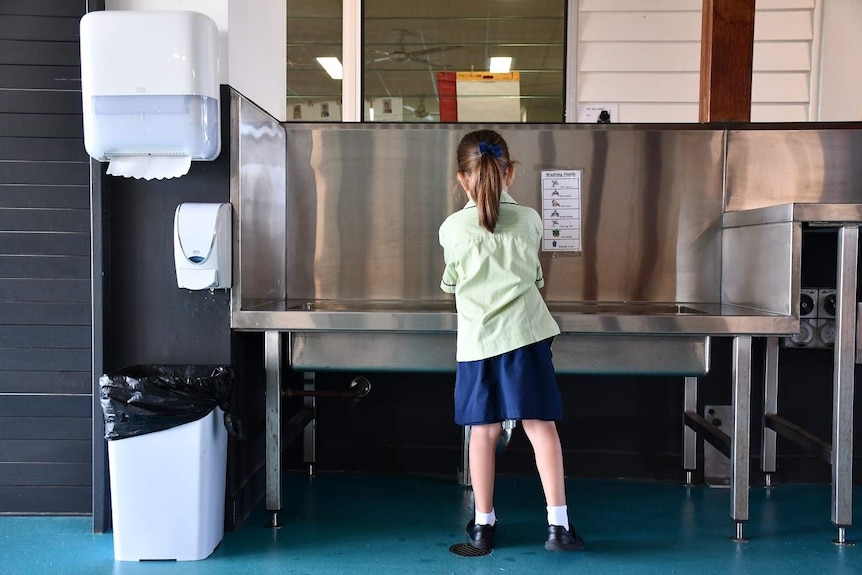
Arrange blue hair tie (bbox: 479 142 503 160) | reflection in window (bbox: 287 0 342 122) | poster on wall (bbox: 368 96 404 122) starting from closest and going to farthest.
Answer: blue hair tie (bbox: 479 142 503 160), reflection in window (bbox: 287 0 342 122), poster on wall (bbox: 368 96 404 122)

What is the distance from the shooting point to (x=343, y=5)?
15.8 ft

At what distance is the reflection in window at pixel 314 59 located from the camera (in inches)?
242

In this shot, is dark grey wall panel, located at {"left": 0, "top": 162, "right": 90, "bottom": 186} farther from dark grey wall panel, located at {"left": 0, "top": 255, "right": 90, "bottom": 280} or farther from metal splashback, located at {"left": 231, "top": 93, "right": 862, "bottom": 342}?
metal splashback, located at {"left": 231, "top": 93, "right": 862, "bottom": 342}

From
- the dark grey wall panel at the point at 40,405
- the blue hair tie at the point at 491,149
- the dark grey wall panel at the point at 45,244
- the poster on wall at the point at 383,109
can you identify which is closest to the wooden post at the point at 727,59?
the blue hair tie at the point at 491,149

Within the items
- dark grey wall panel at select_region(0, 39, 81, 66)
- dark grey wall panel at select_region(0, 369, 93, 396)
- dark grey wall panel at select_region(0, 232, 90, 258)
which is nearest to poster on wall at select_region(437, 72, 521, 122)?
dark grey wall panel at select_region(0, 39, 81, 66)

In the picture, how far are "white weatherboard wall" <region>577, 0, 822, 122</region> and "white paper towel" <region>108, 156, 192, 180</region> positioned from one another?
9.32ft

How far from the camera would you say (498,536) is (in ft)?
8.12

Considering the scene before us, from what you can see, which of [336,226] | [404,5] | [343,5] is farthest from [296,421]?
[404,5]

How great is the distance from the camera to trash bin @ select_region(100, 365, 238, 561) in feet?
7.10

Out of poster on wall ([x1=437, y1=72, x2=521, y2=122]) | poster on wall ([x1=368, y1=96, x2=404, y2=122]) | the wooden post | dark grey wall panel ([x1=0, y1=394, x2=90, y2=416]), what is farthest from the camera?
poster on wall ([x1=368, y1=96, x2=404, y2=122])

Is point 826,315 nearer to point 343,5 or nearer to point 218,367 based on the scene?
point 218,367

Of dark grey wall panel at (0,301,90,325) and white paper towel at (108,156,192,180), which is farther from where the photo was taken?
dark grey wall panel at (0,301,90,325)

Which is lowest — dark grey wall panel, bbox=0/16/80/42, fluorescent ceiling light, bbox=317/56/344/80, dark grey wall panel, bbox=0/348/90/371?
dark grey wall panel, bbox=0/348/90/371

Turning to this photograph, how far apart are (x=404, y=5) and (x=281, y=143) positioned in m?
3.85
